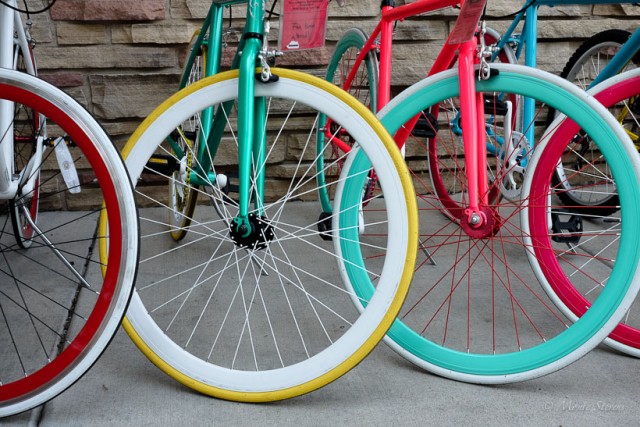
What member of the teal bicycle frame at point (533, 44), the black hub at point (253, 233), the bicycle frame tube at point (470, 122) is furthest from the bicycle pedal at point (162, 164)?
the teal bicycle frame at point (533, 44)

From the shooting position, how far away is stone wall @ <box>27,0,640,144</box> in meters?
2.79

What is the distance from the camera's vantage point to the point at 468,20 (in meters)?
1.65

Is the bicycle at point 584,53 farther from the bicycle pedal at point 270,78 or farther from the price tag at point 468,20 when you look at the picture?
the bicycle pedal at point 270,78

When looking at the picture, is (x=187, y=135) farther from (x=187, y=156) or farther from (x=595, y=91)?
(x=595, y=91)

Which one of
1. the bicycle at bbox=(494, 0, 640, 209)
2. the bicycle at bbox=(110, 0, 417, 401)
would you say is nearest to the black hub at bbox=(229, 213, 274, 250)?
the bicycle at bbox=(110, 0, 417, 401)

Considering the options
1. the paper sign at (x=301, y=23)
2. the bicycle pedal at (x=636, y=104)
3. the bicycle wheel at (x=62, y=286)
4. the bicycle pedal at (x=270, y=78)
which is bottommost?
the bicycle wheel at (x=62, y=286)

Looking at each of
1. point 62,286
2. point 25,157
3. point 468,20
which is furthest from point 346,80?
point 25,157

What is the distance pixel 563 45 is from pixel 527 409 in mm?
2053

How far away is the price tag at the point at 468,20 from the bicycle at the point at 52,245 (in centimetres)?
83

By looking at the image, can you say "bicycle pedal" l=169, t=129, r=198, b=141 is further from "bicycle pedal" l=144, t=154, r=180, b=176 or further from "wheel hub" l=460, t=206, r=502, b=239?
"wheel hub" l=460, t=206, r=502, b=239

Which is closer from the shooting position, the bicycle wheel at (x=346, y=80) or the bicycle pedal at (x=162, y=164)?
the bicycle pedal at (x=162, y=164)

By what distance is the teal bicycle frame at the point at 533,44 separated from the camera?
2154 millimetres

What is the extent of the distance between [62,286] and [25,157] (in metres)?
0.79

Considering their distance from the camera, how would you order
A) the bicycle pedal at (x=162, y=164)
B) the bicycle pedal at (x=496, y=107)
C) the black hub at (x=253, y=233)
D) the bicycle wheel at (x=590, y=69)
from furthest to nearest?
the bicycle wheel at (x=590, y=69) → the bicycle pedal at (x=496, y=107) → the bicycle pedal at (x=162, y=164) → the black hub at (x=253, y=233)
